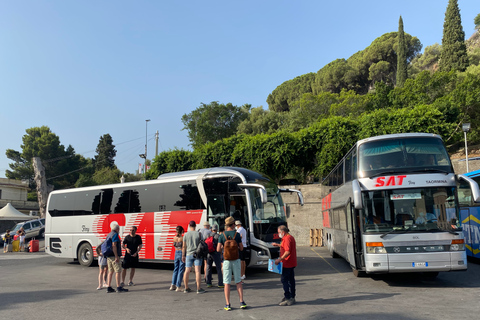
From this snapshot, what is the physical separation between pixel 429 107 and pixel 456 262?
74.7ft

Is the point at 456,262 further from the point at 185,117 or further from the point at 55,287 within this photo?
the point at 185,117

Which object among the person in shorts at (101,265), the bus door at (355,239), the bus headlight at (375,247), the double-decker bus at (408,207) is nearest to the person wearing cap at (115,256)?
the person in shorts at (101,265)

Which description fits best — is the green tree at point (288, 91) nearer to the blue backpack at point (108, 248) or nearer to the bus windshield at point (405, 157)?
the bus windshield at point (405, 157)

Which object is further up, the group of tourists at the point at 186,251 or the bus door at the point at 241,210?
the bus door at the point at 241,210

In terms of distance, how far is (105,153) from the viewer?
265ft

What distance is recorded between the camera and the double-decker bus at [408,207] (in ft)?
28.5

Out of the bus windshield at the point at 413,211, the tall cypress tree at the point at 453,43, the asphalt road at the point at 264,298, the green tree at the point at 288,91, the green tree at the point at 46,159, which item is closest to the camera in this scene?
the asphalt road at the point at 264,298

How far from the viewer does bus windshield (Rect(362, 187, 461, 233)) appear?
8.86m

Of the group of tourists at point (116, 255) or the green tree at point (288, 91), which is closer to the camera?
the group of tourists at point (116, 255)

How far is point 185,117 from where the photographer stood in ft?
195

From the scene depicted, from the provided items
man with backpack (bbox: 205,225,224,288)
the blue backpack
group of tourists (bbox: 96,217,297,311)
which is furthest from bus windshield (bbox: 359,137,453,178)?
the blue backpack

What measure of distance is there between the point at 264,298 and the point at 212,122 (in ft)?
164

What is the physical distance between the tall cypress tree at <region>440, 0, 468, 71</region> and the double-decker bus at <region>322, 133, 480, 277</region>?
156 feet

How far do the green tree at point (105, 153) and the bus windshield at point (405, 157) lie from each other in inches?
2972
